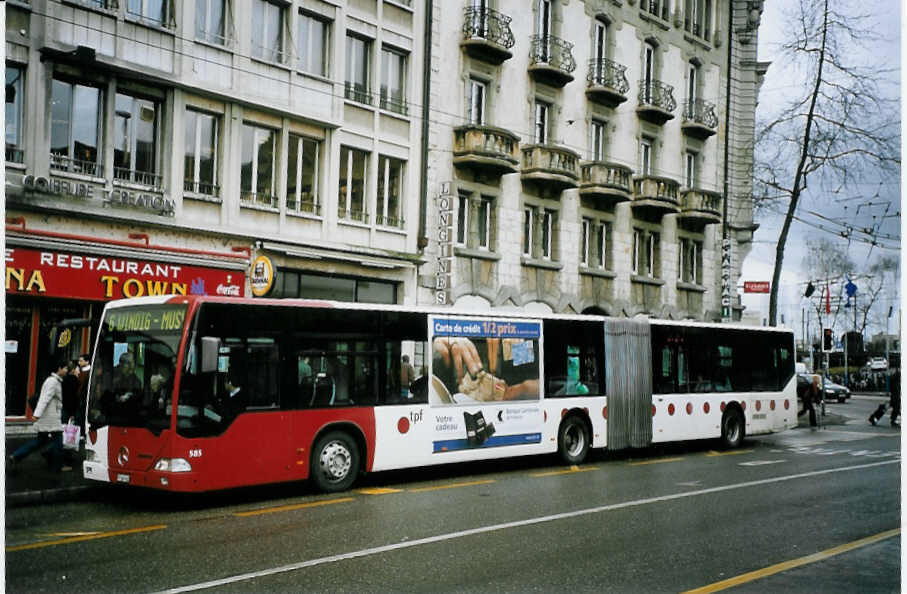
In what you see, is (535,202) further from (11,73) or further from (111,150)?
(11,73)

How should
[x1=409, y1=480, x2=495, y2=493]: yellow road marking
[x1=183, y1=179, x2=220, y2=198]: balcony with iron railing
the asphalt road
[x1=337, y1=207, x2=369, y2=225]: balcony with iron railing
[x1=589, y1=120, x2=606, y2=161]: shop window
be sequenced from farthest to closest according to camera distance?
[x1=589, y1=120, x2=606, y2=161]: shop window
[x1=337, y1=207, x2=369, y2=225]: balcony with iron railing
[x1=183, y1=179, x2=220, y2=198]: balcony with iron railing
[x1=409, y1=480, x2=495, y2=493]: yellow road marking
the asphalt road

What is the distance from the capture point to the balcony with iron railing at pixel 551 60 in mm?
30922

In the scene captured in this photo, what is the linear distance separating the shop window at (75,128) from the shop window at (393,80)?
842 cm

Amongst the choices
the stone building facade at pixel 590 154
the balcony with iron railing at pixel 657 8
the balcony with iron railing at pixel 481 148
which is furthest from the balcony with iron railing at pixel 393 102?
the balcony with iron railing at pixel 657 8

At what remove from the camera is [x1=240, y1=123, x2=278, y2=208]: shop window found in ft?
77.4

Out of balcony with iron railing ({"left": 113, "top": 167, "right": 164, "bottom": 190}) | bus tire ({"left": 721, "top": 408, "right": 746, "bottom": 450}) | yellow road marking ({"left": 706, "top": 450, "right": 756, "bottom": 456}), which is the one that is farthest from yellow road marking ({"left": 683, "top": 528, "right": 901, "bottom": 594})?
balcony with iron railing ({"left": 113, "top": 167, "right": 164, "bottom": 190})

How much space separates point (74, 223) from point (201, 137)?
12.6ft

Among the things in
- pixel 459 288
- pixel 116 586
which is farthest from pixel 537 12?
pixel 116 586

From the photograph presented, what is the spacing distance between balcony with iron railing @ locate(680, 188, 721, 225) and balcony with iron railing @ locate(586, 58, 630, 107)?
5.33 metres

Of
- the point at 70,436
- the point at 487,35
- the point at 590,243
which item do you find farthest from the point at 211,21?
the point at 590,243

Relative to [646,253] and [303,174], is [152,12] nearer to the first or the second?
[303,174]

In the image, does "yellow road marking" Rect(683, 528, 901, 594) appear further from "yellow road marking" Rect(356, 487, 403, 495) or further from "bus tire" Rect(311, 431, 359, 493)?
"bus tire" Rect(311, 431, 359, 493)

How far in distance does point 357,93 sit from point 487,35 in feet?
16.5

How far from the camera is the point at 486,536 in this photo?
1070 centimetres
